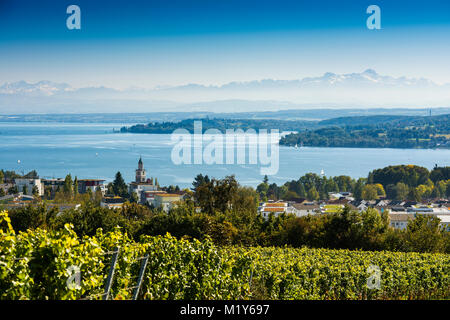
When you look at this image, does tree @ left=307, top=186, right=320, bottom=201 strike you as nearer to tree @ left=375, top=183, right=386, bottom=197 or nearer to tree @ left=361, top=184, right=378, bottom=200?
tree @ left=361, top=184, right=378, bottom=200

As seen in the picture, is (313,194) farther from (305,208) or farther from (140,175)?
(140,175)

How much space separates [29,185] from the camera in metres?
66.8

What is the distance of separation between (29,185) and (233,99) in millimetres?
66243

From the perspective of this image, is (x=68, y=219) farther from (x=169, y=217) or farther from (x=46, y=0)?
(x=46, y=0)

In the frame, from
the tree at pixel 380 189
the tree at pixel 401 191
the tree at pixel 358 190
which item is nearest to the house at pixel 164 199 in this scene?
the tree at pixel 358 190

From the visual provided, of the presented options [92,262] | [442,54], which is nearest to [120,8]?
[92,262]

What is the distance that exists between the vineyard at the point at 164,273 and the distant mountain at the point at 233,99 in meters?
57.9

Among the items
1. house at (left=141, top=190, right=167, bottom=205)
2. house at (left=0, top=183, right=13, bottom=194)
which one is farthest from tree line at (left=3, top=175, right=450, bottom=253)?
house at (left=0, top=183, right=13, bottom=194)

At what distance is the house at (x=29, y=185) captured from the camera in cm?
6478

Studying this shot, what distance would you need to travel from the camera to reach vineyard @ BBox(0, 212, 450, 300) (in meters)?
2.77

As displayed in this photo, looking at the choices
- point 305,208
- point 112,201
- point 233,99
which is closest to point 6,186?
point 112,201

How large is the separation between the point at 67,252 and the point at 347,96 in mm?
142587

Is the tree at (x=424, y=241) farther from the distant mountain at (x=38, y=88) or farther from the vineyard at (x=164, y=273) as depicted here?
the distant mountain at (x=38, y=88)

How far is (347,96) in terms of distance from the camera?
140m
